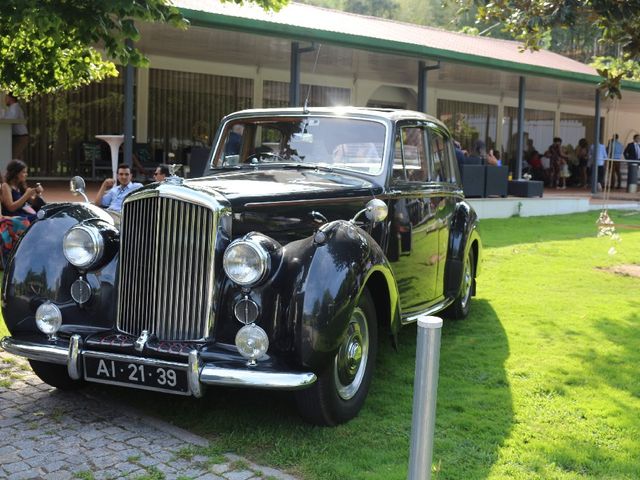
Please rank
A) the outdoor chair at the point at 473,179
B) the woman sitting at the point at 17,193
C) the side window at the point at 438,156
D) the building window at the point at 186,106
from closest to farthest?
the side window at the point at 438,156
the woman sitting at the point at 17,193
the outdoor chair at the point at 473,179
the building window at the point at 186,106

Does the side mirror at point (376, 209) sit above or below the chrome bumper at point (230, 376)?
above

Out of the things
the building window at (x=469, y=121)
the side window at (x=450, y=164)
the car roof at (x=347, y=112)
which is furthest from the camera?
the building window at (x=469, y=121)

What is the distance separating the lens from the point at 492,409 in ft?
14.3

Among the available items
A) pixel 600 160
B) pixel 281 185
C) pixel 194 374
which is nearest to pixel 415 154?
pixel 281 185

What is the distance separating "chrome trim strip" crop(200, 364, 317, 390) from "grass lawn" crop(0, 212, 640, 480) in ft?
1.31

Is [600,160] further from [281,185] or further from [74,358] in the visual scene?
[74,358]

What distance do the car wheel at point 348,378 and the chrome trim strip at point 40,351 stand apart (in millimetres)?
1291

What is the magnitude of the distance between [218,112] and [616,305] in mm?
12911

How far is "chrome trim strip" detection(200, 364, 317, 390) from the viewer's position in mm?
3461

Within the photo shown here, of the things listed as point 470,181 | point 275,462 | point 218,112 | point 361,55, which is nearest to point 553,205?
point 470,181

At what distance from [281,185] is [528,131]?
2350 centimetres

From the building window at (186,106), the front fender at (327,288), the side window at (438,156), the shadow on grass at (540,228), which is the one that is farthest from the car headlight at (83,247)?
the building window at (186,106)

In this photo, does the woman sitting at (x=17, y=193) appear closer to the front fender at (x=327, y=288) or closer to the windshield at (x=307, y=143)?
the windshield at (x=307, y=143)

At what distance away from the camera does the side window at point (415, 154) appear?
17.4 ft
